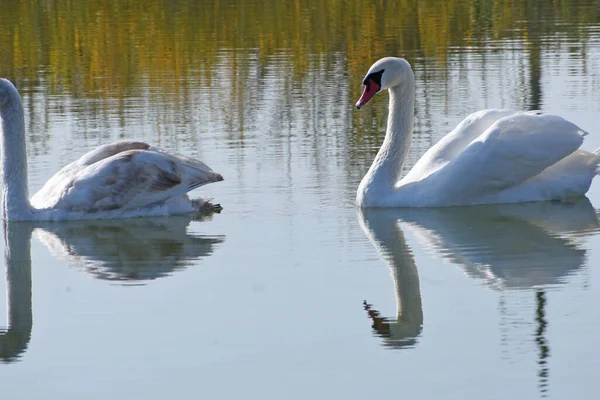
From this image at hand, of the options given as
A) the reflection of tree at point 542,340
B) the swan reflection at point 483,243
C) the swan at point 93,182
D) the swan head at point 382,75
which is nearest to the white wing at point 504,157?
the swan reflection at point 483,243

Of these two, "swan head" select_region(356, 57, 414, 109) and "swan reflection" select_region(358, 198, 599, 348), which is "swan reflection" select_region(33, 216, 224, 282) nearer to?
"swan reflection" select_region(358, 198, 599, 348)

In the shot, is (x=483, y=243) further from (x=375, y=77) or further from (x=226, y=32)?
(x=226, y=32)

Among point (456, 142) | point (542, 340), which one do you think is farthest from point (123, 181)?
point (542, 340)

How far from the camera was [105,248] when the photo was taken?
926 centimetres

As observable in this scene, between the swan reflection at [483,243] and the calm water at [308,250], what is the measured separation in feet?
0.07

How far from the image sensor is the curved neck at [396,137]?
10477 millimetres

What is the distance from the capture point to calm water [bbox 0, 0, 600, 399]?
20.1ft

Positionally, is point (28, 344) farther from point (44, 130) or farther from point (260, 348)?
point (44, 130)

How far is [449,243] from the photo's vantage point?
29.4 feet

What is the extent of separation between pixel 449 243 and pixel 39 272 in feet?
8.76

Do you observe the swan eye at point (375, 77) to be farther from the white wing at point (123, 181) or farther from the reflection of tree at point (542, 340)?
the reflection of tree at point (542, 340)

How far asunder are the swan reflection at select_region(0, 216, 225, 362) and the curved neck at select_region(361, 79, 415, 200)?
1574 millimetres

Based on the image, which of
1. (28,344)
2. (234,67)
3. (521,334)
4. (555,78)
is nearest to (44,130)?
(234,67)

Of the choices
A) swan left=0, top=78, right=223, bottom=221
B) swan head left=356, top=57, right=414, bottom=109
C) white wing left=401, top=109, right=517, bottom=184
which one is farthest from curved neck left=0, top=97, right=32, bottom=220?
→ white wing left=401, top=109, right=517, bottom=184
